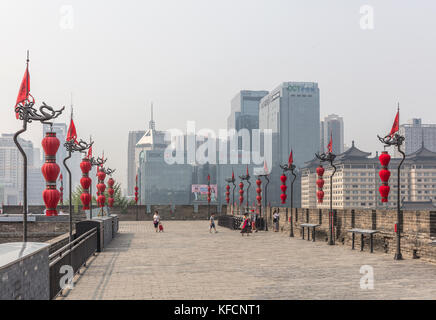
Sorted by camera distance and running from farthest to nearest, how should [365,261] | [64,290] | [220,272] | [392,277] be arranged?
[365,261] < [220,272] < [392,277] < [64,290]

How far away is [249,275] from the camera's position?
1463 centimetres

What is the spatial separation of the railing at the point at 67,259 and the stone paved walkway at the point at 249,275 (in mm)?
401

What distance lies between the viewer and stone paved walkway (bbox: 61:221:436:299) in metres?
11.6

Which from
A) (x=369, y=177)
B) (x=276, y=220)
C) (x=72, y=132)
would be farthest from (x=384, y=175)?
(x=369, y=177)

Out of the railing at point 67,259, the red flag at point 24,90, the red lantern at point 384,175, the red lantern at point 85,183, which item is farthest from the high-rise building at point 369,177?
the red flag at point 24,90

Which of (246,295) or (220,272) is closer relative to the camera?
(246,295)

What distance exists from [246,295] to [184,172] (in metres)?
162

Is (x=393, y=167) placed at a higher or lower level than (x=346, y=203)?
higher

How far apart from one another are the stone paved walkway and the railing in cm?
40

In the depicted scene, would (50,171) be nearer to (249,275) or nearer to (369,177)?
(249,275)

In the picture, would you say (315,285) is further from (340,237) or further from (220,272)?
(340,237)

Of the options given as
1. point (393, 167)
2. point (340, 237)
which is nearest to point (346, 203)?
point (393, 167)

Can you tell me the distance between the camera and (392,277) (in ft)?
46.5

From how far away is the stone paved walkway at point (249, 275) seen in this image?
11641 millimetres
